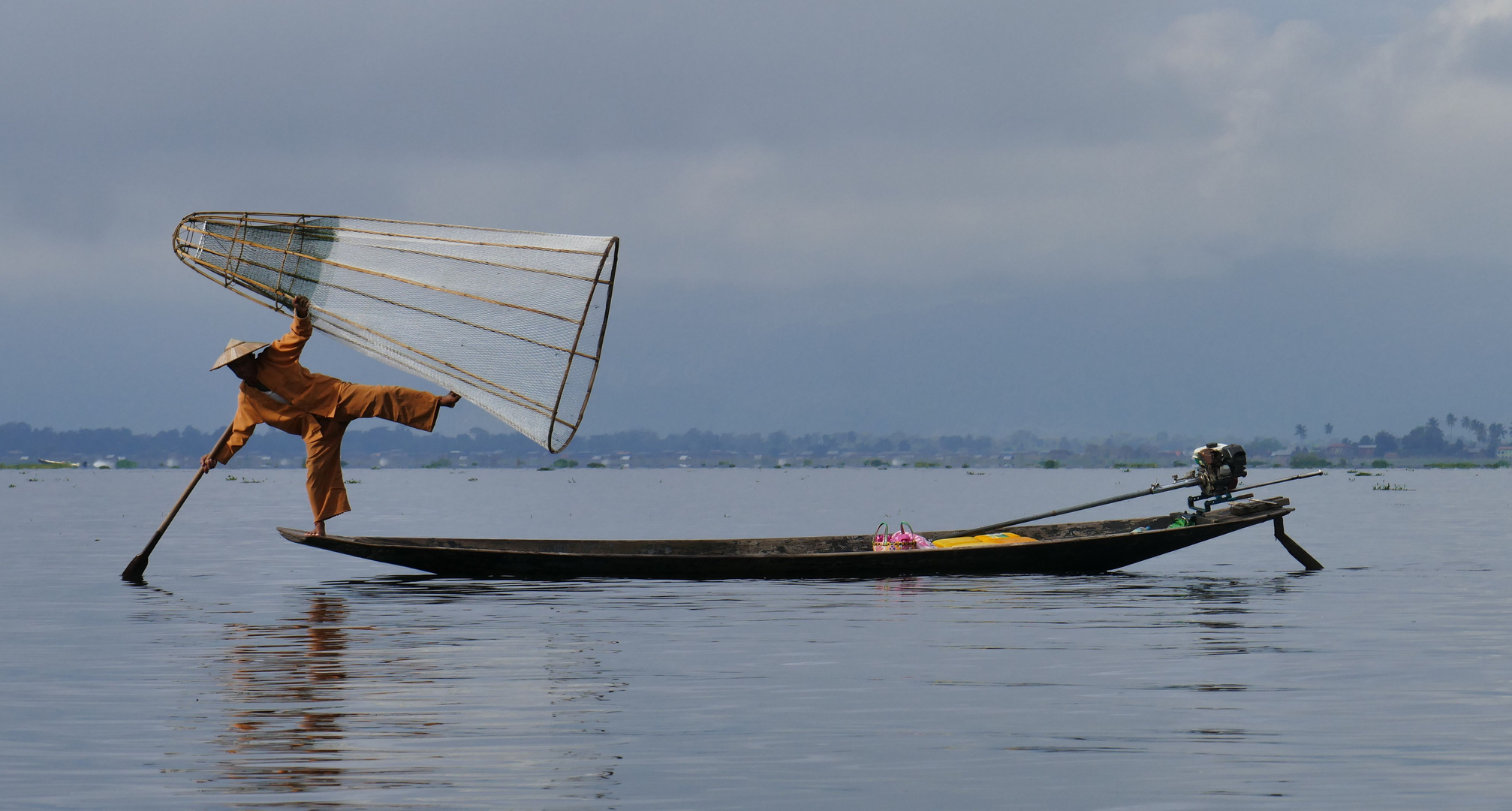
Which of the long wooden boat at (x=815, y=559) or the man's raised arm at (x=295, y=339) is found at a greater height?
the man's raised arm at (x=295, y=339)

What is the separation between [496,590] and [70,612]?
5515 millimetres

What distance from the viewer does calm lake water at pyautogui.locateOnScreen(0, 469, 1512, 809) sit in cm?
921

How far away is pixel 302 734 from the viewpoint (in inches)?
419

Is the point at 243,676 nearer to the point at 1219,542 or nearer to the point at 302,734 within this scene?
the point at 302,734

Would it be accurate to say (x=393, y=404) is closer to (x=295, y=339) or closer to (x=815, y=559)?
(x=295, y=339)

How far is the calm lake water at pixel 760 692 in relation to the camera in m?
9.21

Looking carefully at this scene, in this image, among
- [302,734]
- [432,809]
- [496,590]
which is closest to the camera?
[432,809]

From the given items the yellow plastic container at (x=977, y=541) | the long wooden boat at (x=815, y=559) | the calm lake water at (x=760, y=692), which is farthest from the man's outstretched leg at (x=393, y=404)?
the yellow plastic container at (x=977, y=541)

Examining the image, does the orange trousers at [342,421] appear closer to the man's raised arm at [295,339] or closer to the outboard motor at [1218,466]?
the man's raised arm at [295,339]

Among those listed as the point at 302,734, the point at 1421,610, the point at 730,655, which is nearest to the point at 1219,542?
the point at 1421,610

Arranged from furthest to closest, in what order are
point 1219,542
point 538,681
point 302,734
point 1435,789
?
point 1219,542, point 538,681, point 302,734, point 1435,789

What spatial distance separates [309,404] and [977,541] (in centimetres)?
989

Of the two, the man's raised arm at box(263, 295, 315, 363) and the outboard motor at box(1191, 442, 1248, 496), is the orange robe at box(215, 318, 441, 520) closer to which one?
the man's raised arm at box(263, 295, 315, 363)

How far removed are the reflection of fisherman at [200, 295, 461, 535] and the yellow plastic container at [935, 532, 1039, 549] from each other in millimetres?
7872
